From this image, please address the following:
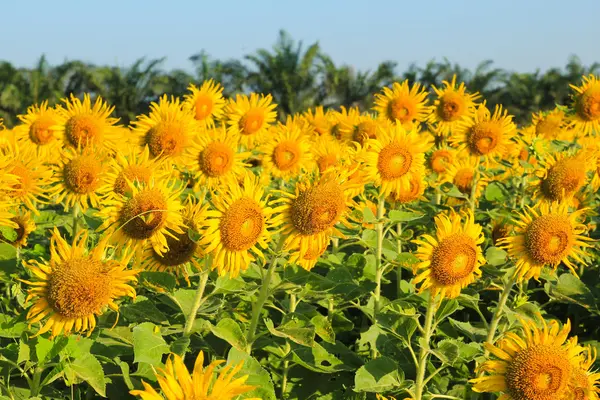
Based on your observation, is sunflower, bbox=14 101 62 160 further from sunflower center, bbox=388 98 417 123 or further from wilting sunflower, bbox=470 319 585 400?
wilting sunflower, bbox=470 319 585 400

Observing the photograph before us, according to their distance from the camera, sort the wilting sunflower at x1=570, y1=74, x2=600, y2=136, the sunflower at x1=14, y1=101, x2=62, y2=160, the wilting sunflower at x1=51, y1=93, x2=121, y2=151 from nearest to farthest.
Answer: the wilting sunflower at x1=51, y1=93, x2=121, y2=151
the sunflower at x1=14, y1=101, x2=62, y2=160
the wilting sunflower at x1=570, y1=74, x2=600, y2=136

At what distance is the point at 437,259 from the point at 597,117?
341cm

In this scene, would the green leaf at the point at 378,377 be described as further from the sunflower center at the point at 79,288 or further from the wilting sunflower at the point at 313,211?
the sunflower center at the point at 79,288

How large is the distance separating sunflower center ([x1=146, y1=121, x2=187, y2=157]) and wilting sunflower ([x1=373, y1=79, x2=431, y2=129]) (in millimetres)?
1856

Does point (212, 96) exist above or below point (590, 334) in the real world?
above

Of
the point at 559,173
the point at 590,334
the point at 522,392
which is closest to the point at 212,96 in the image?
the point at 559,173

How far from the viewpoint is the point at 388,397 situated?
350 centimetres

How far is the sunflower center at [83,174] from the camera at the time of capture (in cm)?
445

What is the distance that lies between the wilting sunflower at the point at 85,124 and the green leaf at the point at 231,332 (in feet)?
8.77

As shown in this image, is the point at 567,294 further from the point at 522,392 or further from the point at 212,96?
the point at 212,96

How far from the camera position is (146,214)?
3.18 metres

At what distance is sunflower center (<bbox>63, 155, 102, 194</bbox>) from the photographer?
4.45 meters

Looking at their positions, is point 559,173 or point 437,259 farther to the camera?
point 559,173

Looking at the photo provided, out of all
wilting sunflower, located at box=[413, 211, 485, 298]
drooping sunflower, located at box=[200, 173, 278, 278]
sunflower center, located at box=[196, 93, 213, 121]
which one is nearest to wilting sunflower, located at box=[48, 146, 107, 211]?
drooping sunflower, located at box=[200, 173, 278, 278]
